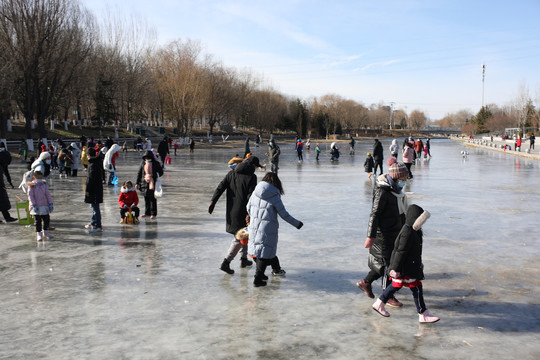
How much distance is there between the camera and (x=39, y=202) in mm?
8203

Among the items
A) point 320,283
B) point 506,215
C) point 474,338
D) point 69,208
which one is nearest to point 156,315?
point 320,283

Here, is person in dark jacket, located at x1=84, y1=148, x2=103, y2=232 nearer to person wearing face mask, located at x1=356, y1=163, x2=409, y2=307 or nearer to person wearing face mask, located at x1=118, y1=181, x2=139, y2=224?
person wearing face mask, located at x1=118, y1=181, x2=139, y2=224

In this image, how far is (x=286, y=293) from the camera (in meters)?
5.59

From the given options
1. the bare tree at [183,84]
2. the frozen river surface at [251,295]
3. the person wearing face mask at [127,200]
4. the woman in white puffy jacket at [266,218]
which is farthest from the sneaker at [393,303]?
the bare tree at [183,84]

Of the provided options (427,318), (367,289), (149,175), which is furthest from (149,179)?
(427,318)

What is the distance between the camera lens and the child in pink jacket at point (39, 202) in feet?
26.8

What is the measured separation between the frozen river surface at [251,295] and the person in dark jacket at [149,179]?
54 cm

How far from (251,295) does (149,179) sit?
17.5 feet

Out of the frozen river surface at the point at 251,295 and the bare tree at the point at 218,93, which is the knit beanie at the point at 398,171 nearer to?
the frozen river surface at the point at 251,295

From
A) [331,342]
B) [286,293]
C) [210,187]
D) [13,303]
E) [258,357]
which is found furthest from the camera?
[210,187]

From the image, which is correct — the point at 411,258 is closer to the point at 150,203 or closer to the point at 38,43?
the point at 150,203

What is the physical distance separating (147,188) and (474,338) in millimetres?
7571

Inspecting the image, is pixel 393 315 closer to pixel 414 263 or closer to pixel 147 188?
pixel 414 263

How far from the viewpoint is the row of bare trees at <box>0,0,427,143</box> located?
36.4m
